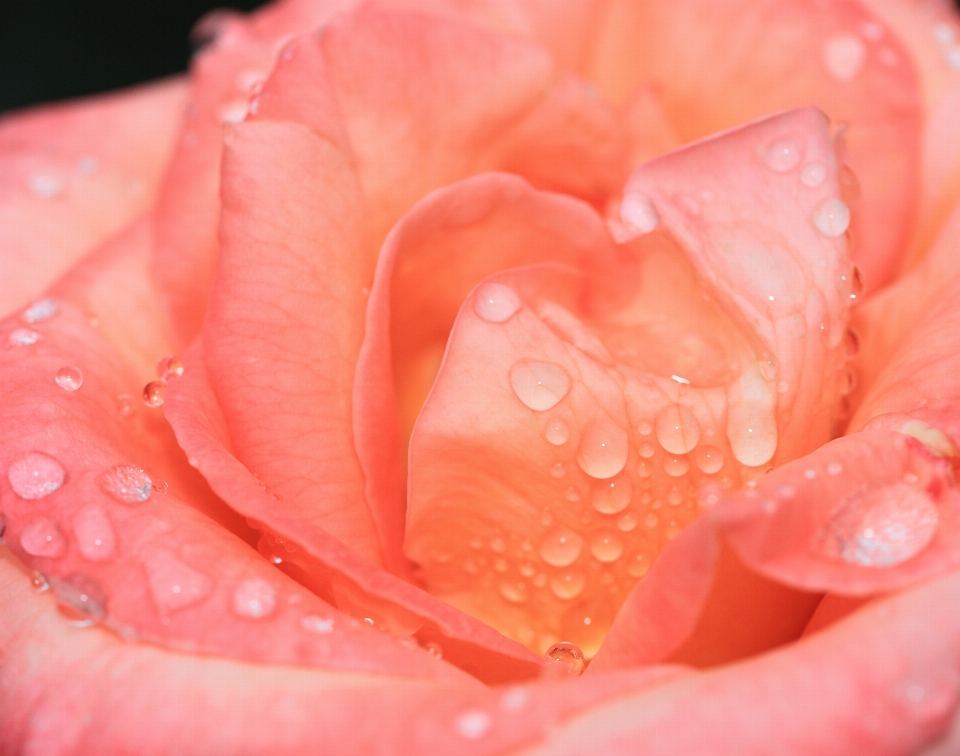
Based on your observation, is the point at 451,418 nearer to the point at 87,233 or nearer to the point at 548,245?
the point at 548,245

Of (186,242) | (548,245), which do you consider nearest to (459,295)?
(548,245)

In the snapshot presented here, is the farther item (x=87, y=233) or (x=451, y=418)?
(x=87, y=233)

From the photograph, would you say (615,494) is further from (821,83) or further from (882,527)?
(821,83)

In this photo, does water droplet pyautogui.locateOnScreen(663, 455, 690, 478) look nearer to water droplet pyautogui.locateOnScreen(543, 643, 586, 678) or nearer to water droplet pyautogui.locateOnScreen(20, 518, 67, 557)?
water droplet pyautogui.locateOnScreen(543, 643, 586, 678)

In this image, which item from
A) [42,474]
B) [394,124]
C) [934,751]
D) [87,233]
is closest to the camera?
[934,751]

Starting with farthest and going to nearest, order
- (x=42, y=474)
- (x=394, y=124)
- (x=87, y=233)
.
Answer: (x=87, y=233), (x=394, y=124), (x=42, y=474)

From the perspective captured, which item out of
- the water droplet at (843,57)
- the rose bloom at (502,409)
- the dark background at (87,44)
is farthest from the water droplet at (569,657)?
the dark background at (87,44)
